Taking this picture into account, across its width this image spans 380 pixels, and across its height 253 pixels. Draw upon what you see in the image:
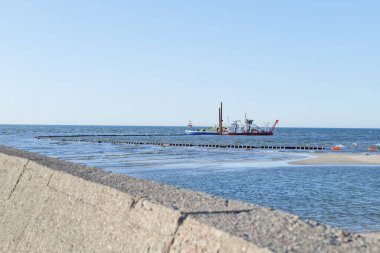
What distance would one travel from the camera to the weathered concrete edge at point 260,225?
243 cm

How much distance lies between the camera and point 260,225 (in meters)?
2.83

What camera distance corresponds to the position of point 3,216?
19.8 ft

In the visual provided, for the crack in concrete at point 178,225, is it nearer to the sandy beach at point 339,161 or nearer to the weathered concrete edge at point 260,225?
the weathered concrete edge at point 260,225

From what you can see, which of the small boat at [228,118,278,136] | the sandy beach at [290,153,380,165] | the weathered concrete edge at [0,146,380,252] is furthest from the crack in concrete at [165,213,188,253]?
the small boat at [228,118,278,136]

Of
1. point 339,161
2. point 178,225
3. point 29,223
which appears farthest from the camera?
point 339,161

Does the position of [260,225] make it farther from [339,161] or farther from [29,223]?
[339,161]

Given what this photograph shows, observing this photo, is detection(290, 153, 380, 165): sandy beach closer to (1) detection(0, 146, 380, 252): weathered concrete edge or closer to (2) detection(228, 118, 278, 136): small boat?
(1) detection(0, 146, 380, 252): weathered concrete edge

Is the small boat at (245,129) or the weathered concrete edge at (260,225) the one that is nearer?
the weathered concrete edge at (260,225)

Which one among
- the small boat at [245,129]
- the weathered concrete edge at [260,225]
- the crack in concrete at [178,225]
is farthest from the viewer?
the small boat at [245,129]

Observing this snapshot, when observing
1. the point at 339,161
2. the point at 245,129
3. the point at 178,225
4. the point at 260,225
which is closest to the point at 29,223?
the point at 178,225

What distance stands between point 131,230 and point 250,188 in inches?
574

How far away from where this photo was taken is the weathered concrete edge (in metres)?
2.43

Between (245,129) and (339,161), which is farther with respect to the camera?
(245,129)

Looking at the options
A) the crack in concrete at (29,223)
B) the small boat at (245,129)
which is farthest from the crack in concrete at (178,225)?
the small boat at (245,129)
